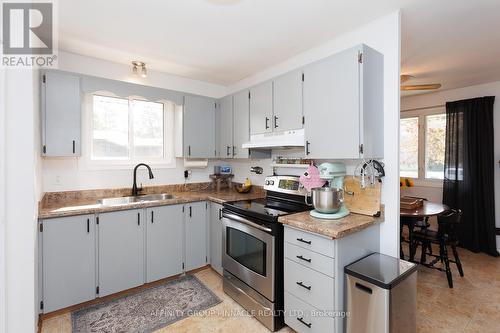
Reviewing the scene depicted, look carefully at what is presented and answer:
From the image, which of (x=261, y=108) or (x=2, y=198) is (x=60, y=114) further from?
(x=261, y=108)

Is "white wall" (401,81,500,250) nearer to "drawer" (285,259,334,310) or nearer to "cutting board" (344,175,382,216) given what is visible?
"cutting board" (344,175,382,216)

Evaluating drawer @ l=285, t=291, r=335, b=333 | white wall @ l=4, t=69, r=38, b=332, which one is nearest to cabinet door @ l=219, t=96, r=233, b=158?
drawer @ l=285, t=291, r=335, b=333

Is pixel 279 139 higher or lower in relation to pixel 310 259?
higher

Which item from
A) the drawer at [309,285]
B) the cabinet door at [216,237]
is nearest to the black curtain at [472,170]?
the drawer at [309,285]

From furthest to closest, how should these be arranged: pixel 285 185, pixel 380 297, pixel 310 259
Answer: pixel 285 185
pixel 310 259
pixel 380 297

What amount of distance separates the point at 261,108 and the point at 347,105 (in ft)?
3.51

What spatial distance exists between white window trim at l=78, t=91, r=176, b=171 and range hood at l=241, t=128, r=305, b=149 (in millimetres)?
1222

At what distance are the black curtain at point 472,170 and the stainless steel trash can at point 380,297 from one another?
2990 millimetres

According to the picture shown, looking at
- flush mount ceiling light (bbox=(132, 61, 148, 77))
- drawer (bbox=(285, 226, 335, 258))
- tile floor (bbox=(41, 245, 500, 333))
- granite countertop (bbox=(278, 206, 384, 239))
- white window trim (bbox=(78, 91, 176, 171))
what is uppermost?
flush mount ceiling light (bbox=(132, 61, 148, 77))

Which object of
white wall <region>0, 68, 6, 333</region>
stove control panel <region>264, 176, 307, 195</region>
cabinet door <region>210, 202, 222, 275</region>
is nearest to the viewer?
white wall <region>0, 68, 6, 333</region>

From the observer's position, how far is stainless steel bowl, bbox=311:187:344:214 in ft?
6.18

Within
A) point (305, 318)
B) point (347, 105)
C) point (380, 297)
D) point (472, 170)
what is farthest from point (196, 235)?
point (472, 170)

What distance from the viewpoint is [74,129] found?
2436mm

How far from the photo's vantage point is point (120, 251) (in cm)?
243
